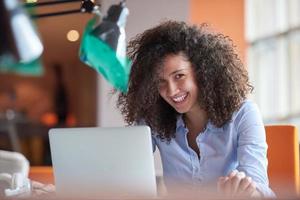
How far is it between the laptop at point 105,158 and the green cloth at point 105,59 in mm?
233

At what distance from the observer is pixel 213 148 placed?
1.82 meters

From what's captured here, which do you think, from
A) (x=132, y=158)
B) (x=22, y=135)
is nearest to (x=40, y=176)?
(x=132, y=158)

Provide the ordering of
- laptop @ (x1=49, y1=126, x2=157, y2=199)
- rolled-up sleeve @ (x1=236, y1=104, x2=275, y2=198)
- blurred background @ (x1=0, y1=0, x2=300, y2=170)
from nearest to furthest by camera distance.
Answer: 1. laptop @ (x1=49, y1=126, x2=157, y2=199)
2. rolled-up sleeve @ (x1=236, y1=104, x2=275, y2=198)
3. blurred background @ (x1=0, y1=0, x2=300, y2=170)

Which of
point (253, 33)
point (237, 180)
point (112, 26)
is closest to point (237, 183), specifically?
point (237, 180)

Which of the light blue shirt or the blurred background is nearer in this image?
the light blue shirt

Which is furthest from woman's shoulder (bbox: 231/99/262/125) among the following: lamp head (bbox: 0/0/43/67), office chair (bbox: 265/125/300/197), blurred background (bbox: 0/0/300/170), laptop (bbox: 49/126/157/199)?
lamp head (bbox: 0/0/43/67)

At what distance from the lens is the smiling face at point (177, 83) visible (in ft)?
5.90

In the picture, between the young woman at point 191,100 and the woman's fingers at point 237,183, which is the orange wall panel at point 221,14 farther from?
the woman's fingers at point 237,183

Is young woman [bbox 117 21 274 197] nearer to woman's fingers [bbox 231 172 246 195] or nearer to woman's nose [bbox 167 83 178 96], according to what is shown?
woman's nose [bbox 167 83 178 96]

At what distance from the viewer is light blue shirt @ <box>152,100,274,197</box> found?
5.61ft

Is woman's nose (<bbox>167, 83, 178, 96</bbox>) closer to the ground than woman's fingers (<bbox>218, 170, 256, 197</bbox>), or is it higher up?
higher up

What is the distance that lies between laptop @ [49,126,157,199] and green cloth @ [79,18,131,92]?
23cm

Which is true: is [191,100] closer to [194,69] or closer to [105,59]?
[194,69]

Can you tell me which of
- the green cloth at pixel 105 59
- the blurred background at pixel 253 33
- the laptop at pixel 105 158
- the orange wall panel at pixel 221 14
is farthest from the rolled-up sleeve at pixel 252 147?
the orange wall panel at pixel 221 14
